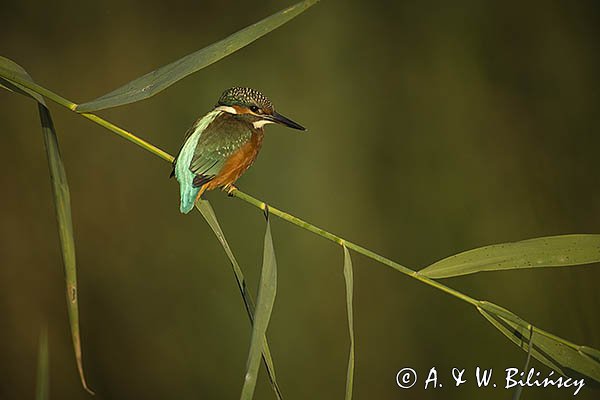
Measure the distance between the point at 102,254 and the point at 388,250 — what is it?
70 cm

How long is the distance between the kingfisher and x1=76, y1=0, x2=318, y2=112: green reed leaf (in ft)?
0.33

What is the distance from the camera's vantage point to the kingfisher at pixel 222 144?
2.02ft

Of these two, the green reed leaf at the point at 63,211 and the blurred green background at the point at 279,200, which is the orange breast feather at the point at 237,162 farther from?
the blurred green background at the point at 279,200

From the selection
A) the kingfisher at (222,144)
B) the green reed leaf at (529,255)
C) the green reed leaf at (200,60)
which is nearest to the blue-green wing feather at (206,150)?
the kingfisher at (222,144)

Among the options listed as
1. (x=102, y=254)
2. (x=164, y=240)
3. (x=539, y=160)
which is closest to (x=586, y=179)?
(x=539, y=160)

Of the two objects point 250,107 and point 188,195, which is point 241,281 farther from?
point 250,107

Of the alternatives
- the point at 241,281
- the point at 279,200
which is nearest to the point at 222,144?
the point at 241,281

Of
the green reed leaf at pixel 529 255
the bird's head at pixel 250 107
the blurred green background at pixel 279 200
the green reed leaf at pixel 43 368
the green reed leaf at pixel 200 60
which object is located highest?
the blurred green background at pixel 279 200

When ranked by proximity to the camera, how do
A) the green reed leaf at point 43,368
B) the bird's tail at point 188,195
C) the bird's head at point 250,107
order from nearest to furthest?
1. the green reed leaf at point 43,368
2. the bird's tail at point 188,195
3. the bird's head at point 250,107

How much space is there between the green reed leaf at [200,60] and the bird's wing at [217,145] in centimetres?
11

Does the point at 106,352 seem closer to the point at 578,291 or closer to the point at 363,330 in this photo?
the point at 363,330

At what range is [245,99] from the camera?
73 cm

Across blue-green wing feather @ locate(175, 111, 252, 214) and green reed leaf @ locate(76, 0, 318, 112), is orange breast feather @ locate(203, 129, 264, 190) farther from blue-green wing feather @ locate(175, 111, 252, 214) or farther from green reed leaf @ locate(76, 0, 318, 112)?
green reed leaf @ locate(76, 0, 318, 112)

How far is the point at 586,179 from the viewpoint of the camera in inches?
57.5
